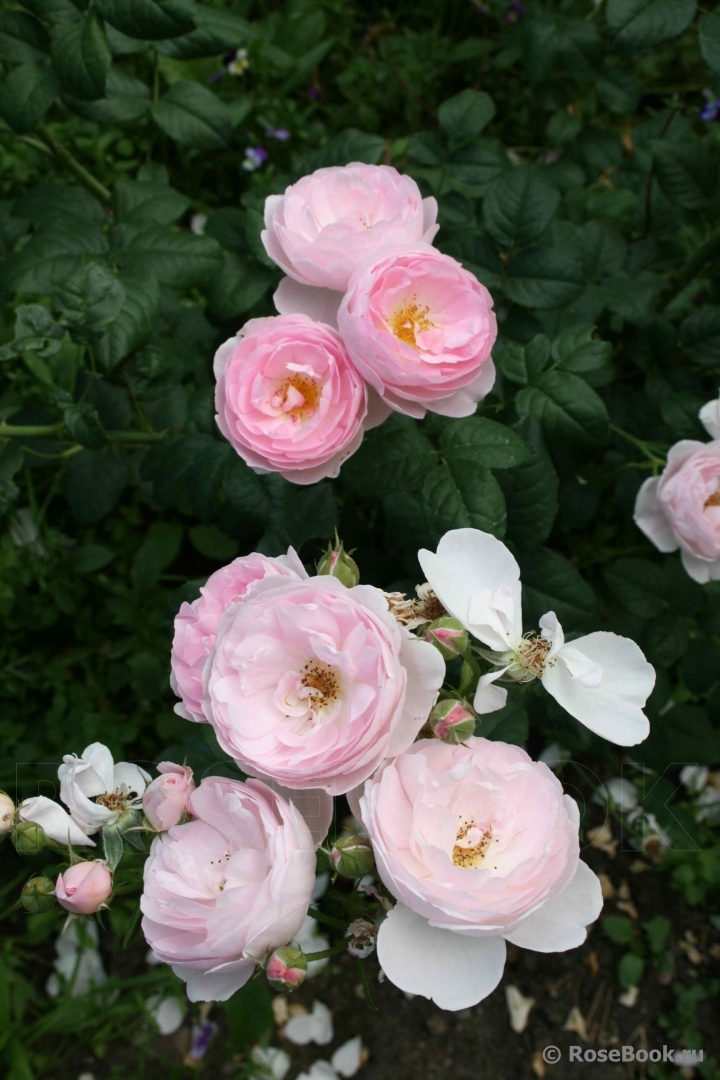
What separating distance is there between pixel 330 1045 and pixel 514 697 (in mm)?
1160

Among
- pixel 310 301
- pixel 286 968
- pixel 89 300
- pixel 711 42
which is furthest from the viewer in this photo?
pixel 711 42

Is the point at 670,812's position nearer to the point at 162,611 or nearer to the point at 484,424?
the point at 484,424

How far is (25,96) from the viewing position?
1.40 m

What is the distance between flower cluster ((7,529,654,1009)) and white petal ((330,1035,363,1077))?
1302mm

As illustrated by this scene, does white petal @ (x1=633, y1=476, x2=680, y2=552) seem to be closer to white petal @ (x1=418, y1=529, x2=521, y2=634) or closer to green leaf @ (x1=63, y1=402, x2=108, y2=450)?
white petal @ (x1=418, y1=529, x2=521, y2=634)


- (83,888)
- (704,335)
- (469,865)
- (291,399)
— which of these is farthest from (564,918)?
(704,335)

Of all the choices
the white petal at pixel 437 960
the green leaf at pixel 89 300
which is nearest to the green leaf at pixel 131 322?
the green leaf at pixel 89 300

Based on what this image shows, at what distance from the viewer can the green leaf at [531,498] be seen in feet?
4.14

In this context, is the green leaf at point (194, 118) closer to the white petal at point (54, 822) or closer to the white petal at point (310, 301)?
the white petal at point (310, 301)

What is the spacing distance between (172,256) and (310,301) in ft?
1.56

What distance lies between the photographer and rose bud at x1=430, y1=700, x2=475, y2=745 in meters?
0.76

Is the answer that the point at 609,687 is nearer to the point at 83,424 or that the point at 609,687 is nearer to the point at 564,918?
the point at 564,918

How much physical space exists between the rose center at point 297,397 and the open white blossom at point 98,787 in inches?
17.7

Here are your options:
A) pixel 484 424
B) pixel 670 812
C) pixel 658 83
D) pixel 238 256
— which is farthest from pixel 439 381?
pixel 658 83
